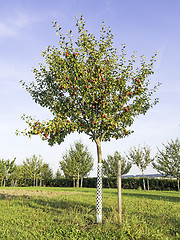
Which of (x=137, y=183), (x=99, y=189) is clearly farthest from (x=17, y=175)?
(x=99, y=189)

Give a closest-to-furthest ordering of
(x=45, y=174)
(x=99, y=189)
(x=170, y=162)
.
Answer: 1. (x=99, y=189)
2. (x=170, y=162)
3. (x=45, y=174)

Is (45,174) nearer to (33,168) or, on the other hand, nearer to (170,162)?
(33,168)

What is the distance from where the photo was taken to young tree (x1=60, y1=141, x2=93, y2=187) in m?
32.8

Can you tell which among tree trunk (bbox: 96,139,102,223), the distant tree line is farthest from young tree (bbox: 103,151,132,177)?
tree trunk (bbox: 96,139,102,223)

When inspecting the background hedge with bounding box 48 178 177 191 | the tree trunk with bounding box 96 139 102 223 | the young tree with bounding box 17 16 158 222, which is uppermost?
the young tree with bounding box 17 16 158 222

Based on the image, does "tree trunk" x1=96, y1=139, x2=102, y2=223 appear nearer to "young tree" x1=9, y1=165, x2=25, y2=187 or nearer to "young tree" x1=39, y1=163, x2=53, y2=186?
"young tree" x1=39, y1=163, x2=53, y2=186

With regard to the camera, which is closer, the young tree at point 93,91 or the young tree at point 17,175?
the young tree at point 93,91

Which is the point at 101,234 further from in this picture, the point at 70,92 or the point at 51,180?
the point at 51,180

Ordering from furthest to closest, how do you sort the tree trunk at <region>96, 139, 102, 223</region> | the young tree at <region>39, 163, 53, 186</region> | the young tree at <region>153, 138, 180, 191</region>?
the young tree at <region>39, 163, 53, 186</region>
the young tree at <region>153, 138, 180, 191</region>
the tree trunk at <region>96, 139, 102, 223</region>

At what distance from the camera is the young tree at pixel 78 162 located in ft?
108

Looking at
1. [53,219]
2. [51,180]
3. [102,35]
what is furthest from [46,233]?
[51,180]

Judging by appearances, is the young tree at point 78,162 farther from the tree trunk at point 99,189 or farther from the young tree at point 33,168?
the tree trunk at point 99,189

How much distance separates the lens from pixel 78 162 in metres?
33.2

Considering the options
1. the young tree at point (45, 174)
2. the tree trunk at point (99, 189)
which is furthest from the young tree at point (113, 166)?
the tree trunk at point (99, 189)
